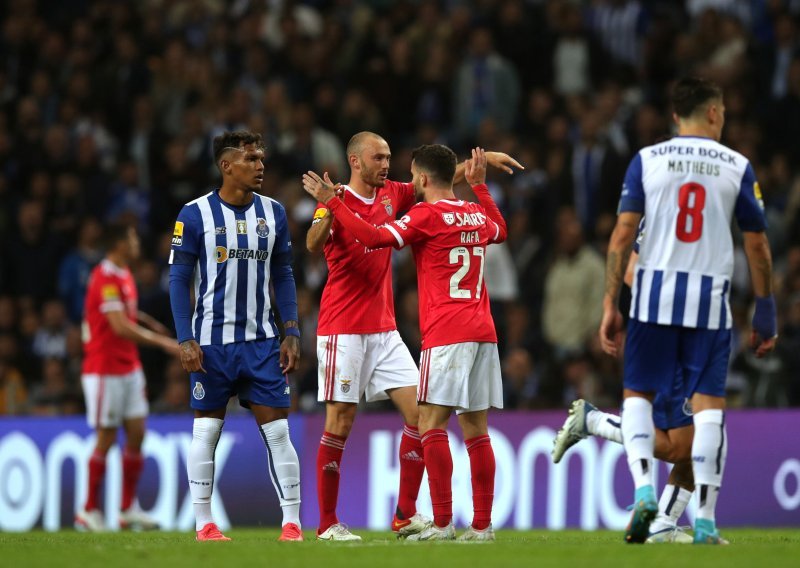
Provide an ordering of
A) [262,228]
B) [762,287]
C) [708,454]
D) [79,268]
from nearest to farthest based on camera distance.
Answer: [708,454] < [762,287] < [262,228] < [79,268]

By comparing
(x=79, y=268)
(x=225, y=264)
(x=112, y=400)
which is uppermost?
(x=79, y=268)

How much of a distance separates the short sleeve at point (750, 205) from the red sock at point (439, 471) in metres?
2.31

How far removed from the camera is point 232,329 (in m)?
9.26

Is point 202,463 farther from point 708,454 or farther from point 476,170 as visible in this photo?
point 708,454

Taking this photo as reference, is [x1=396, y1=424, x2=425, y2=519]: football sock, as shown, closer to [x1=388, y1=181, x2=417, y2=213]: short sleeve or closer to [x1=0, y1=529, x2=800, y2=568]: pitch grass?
[x1=0, y1=529, x2=800, y2=568]: pitch grass

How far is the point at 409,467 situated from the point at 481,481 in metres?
0.99

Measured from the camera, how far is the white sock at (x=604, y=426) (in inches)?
355

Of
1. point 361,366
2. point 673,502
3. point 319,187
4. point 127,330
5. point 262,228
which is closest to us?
point 673,502

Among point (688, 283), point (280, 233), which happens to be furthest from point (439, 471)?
point (688, 283)

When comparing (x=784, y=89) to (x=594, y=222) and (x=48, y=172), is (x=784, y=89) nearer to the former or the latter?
(x=594, y=222)

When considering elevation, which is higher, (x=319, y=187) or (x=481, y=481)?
(x=319, y=187)

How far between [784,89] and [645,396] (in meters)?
10.1

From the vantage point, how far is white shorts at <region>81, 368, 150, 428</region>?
14000 mm

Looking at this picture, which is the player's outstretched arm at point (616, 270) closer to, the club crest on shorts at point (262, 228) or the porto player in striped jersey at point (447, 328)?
the porto player in striped jersey at point (447, 328)
